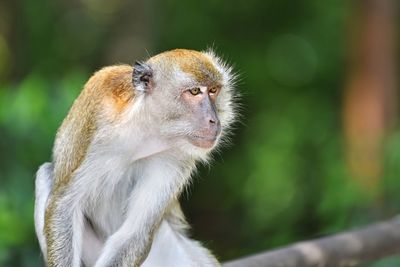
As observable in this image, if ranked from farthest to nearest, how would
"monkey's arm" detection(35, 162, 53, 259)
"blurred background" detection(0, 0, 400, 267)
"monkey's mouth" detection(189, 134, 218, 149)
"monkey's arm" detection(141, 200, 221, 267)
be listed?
1. "blurred background" detection(0, 0, 400, 267)
2. "monkey's arm" detection(141, 200, 221, 267)
3. "monkey's arm" detection(35, 162, 53, 259)
4. "monkey's mouth" detection(189, 134, 218, 149)

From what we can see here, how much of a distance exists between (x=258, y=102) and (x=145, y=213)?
A: 6.55 metres

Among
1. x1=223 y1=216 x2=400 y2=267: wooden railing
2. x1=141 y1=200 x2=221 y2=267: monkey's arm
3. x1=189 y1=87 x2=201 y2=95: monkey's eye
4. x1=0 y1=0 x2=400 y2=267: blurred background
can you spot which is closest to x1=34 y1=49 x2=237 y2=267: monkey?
x1=189 y1=87 x2=201 y2=95: monkey's eye

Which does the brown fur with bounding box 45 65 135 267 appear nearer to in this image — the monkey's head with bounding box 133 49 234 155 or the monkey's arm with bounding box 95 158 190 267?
the monkey's head with bounding box 133 49 234 155

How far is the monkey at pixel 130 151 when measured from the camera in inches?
159

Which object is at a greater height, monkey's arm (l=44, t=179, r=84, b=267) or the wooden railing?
monkey's arm (l=44, t=179, r=84, b=267)

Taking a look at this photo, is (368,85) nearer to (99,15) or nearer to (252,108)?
(252,108)

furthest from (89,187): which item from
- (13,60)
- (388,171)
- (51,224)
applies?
(13,60)

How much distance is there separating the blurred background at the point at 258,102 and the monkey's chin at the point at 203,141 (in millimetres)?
1105

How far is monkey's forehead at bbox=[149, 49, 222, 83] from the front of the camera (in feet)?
13.2

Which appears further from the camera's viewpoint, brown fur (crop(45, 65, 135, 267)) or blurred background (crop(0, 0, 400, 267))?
blurred background (crop(0, 0, 400, 267))

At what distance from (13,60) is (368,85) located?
11.8ft

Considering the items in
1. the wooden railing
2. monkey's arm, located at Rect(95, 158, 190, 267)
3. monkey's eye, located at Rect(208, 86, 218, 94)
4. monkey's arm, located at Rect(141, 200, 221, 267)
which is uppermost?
monkey's eye, located at Rect(208, 86, 218, 94)

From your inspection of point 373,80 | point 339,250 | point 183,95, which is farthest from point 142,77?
point 373,80

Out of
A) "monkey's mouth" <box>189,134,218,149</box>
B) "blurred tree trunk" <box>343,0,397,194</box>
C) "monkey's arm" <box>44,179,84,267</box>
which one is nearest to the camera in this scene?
"monkey's mouth" <box>189,134,218,149</box>
